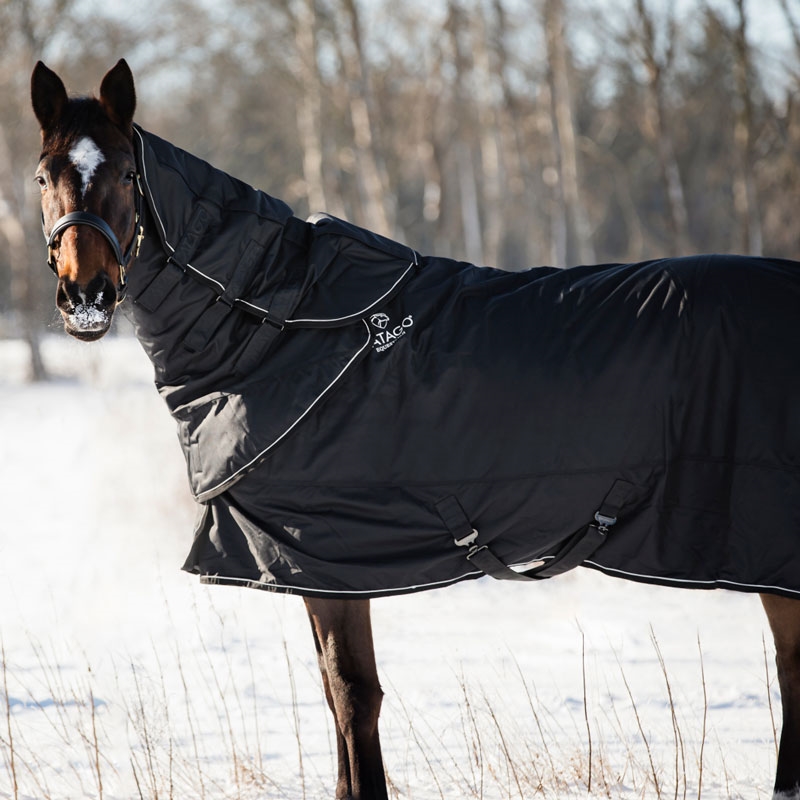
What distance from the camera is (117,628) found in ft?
14.5

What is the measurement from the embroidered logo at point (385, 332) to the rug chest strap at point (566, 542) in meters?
0.46

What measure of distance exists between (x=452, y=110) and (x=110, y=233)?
63.6ft

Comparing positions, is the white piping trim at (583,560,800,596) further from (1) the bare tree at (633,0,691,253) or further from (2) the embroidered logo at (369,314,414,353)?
(1) the bare tree at (633,0,691,253)

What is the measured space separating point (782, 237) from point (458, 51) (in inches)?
339

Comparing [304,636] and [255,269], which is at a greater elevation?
[255,269]

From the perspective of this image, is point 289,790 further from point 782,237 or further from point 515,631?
point 782,237

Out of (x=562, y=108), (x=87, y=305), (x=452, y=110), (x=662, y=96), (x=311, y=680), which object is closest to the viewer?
(x=87, y=305)

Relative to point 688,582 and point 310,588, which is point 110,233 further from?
point 688,582

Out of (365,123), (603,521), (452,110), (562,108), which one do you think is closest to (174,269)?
(603,521)

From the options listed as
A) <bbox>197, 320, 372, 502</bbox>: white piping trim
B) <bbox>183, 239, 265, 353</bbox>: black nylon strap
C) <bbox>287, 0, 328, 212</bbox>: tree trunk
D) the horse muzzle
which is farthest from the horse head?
<bbox>287, 0, 328, 212</bbox>: tree trunk

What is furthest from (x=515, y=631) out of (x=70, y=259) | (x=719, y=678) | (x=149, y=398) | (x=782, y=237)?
(x=782, y=237)

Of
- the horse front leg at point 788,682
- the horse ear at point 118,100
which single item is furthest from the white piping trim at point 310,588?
the horse ear at point 118,100

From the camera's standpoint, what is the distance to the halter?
2.14 metres

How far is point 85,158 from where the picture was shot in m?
2.22
